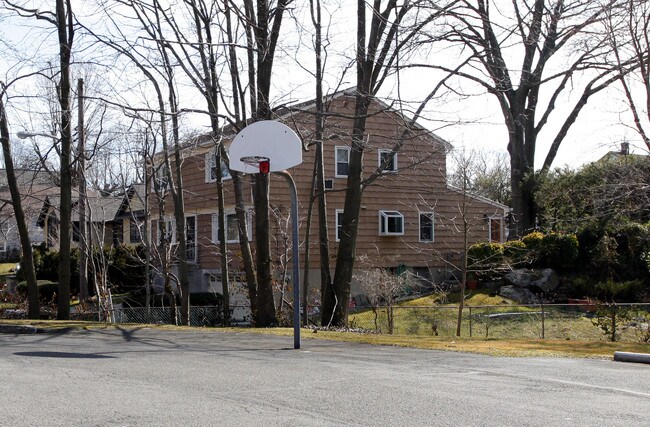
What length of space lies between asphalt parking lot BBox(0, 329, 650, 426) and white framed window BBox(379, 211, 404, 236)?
2175 cm

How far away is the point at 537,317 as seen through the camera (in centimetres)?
2175

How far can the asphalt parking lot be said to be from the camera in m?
6.48

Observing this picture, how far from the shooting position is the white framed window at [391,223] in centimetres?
3341

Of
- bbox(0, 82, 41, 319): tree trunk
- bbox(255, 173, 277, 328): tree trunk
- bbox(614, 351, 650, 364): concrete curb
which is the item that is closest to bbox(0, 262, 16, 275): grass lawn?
bbox(0, 82, 41, 319): tree trunk

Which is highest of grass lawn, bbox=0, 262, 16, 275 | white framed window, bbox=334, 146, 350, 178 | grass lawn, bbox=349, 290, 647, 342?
white framed window, bbox=334, 146, 350, 178

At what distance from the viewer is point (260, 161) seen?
476 inches

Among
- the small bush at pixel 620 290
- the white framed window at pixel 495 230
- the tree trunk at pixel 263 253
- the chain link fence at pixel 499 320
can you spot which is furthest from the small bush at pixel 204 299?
the small bush at pixel 620 290

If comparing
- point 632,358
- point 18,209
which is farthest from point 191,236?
point 632,358

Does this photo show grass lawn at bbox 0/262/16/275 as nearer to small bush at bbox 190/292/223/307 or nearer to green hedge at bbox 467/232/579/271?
small bush at bbox 190/292/223/307

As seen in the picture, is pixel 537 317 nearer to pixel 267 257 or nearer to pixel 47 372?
pixel 267 257

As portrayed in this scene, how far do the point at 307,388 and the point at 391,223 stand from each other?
26.1 meters

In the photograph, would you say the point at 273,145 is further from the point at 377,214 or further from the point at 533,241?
the point at 377,214

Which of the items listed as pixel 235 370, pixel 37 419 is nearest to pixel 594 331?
pixel 235 370

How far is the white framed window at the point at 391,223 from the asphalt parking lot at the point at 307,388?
21.7 meters
